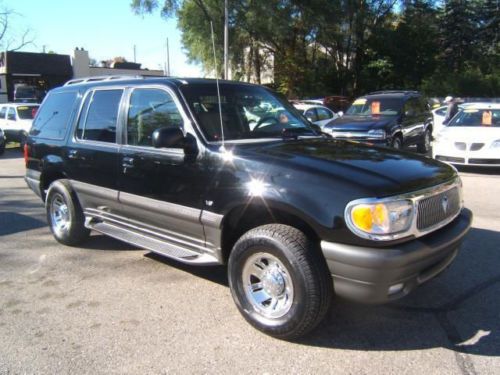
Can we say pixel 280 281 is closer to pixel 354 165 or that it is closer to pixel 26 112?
pixel 354 165

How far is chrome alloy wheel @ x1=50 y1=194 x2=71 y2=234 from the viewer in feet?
18.8

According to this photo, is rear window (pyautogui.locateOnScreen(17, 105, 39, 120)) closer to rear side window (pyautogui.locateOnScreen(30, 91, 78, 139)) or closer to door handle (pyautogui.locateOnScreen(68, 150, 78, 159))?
rear side window (pyautogui.locateOnScreen(30, 91, 78, 139))

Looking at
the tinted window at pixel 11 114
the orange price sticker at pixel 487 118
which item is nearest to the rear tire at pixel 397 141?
the orange price sticker at pixel 487 118

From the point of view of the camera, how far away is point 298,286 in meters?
3.34

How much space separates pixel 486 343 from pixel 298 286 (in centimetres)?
141

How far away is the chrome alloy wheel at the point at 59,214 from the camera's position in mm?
5723

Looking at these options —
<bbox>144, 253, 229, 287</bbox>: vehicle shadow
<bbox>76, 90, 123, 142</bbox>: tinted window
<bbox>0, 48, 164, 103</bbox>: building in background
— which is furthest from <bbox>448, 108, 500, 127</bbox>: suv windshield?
<bbox>0, 48, 164, 103</bbox>: building in background

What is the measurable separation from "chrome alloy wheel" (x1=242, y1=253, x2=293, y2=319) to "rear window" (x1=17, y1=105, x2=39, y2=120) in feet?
54.4

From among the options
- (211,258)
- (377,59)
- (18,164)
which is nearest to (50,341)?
(211,258)

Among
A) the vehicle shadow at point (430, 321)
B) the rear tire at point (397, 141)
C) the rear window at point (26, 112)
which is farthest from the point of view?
the rear window at point (26, 112)

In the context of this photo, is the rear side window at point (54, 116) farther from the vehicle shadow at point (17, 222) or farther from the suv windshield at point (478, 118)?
the suv windshield at point (478, 118)

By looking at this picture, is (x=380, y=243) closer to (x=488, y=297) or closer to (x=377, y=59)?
(x=488, y=297)

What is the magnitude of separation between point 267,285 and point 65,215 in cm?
317

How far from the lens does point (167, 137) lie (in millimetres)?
3834
